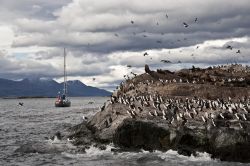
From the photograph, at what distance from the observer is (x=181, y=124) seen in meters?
37.0

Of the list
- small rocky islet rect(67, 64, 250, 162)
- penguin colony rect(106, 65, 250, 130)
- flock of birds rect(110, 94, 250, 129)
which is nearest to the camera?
small rocky islet rect(67, 64, 250, 162)

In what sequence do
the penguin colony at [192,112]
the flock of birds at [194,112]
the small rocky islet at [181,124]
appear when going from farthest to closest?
the flock of birds at [194,112] → the penguin colony at [192,112] → the small rocky islet at [181,124]

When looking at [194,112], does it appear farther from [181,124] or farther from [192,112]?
[181,124]

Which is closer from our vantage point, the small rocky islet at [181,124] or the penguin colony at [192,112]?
the small rocky islet at [181,124]

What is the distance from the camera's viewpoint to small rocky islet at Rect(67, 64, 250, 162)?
3447 cm

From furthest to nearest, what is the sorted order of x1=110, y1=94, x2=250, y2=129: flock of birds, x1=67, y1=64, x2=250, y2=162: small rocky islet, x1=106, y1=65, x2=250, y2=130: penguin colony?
x1=110, y1=94, x2=250, y2=129: flock of birds, x1=106, y1=65, x2=250, y2=130: penguin colony, x1=67, y1=64, x2=250, y2=162: small rocky islet

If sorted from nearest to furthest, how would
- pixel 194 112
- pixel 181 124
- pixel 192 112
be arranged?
pixel 181 124, pixel 194 112, pixel 192 112

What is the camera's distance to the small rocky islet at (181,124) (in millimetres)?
34469

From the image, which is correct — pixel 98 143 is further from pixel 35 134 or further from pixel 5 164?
pixel 35 134

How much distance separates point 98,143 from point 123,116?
3.36 m

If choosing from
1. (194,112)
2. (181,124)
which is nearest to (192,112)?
(194,112)

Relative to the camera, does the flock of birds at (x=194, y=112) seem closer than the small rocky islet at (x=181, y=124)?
No

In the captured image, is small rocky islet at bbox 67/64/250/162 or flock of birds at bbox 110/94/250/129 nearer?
small rocky islet at bbox 67/64/250/162

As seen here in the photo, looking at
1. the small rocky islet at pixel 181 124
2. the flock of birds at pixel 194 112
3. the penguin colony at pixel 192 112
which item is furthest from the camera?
the flock of birds at pixel 194 112
